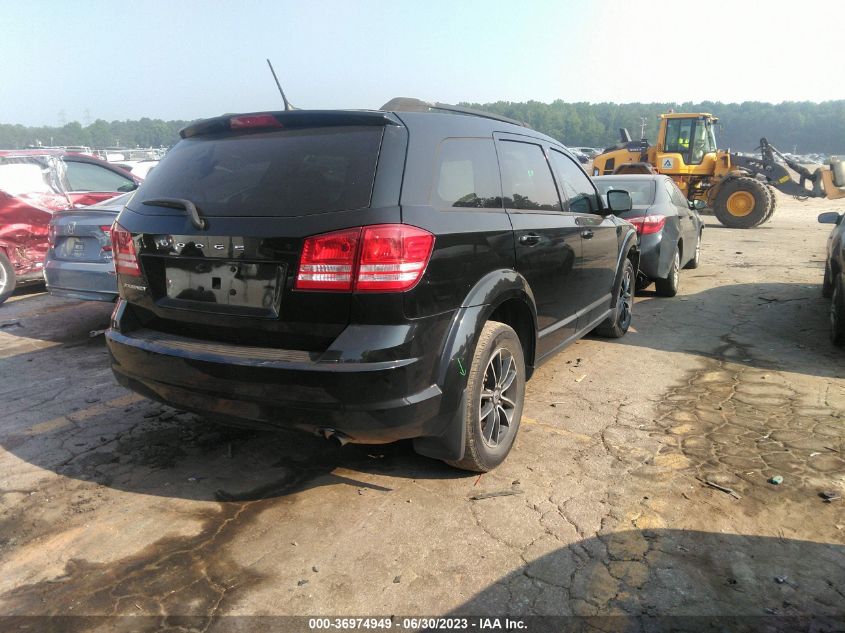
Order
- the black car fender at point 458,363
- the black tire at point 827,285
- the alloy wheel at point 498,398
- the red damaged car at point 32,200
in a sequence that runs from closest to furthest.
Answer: the black car fender at point 458,363 < the alloy wheel at point 498,398 < the black tire at point 827,285 < the red damaged car at point 32,200

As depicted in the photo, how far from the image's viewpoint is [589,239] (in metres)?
4.50

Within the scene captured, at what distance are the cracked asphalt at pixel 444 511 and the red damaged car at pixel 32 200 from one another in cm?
387

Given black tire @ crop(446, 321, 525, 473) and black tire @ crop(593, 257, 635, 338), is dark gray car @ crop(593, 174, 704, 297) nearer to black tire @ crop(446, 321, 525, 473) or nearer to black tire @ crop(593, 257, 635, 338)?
black tire @ crop(593, 257, 635, 338)

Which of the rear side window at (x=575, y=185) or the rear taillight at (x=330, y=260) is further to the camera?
the rear side window at (x=575, y=185)

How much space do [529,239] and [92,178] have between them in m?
8.04

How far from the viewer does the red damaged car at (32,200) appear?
7773mm

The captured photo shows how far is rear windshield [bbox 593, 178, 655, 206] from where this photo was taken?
752 centimetres

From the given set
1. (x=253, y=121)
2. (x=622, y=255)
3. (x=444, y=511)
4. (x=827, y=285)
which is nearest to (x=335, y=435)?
(x=444, y=511)

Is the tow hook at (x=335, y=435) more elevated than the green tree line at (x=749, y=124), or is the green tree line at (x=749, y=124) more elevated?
the green tree line at (x=749, y=124)

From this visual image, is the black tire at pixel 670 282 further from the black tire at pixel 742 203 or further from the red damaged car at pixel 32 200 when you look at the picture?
the black tire at pixel 742 203

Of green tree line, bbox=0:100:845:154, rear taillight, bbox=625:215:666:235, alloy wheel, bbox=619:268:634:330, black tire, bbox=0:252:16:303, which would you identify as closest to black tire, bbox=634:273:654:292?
rear taillight, bbox=625:215:666:235

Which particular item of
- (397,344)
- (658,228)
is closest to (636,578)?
(397,344)

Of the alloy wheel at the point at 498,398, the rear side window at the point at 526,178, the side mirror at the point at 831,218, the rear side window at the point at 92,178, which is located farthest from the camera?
the rear side window at the point at 92,178

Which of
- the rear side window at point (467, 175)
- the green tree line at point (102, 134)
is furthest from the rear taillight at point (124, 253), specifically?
the green tree line at point (102, 134)
